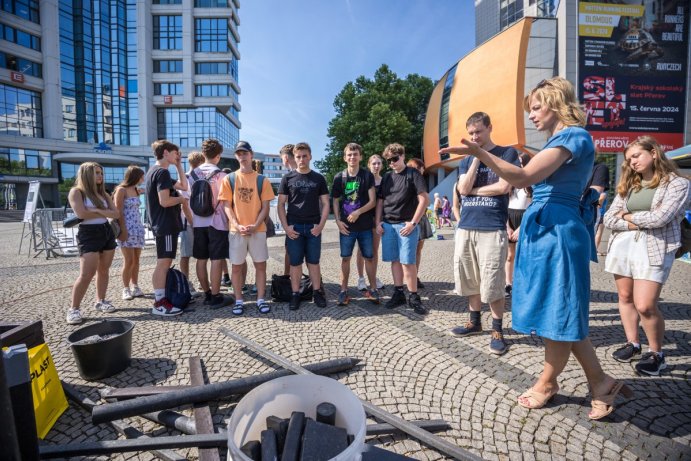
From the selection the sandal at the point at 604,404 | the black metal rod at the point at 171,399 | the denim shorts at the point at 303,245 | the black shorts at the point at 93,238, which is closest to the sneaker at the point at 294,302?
the denim shorts at the point at 303,245

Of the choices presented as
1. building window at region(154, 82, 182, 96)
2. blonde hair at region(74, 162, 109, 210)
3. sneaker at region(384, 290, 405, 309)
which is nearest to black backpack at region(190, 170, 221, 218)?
blonde hair at region(74, 162, 109, 210)

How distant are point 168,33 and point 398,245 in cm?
5318

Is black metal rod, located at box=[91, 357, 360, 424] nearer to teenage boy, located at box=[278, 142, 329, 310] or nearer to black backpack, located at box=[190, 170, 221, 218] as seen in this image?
teenage boy, located at box=[278, 142, 329, 310]

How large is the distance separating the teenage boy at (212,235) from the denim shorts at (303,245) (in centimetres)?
89

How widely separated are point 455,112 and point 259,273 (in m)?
28.8

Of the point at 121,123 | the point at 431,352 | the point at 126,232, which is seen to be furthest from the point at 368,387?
the point at 121,123

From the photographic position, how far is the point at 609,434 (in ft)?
6.72

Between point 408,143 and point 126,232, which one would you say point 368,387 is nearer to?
point 126,232

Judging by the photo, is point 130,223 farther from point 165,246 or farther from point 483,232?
point 483,232

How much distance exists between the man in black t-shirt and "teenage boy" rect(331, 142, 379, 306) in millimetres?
183

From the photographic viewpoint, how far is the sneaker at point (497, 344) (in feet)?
10.3

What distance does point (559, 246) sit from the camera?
81.0 inches

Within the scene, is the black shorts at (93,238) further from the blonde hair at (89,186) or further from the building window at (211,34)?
Answer: the building window at (211,34)

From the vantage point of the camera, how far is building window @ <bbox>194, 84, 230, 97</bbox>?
45.5 m
